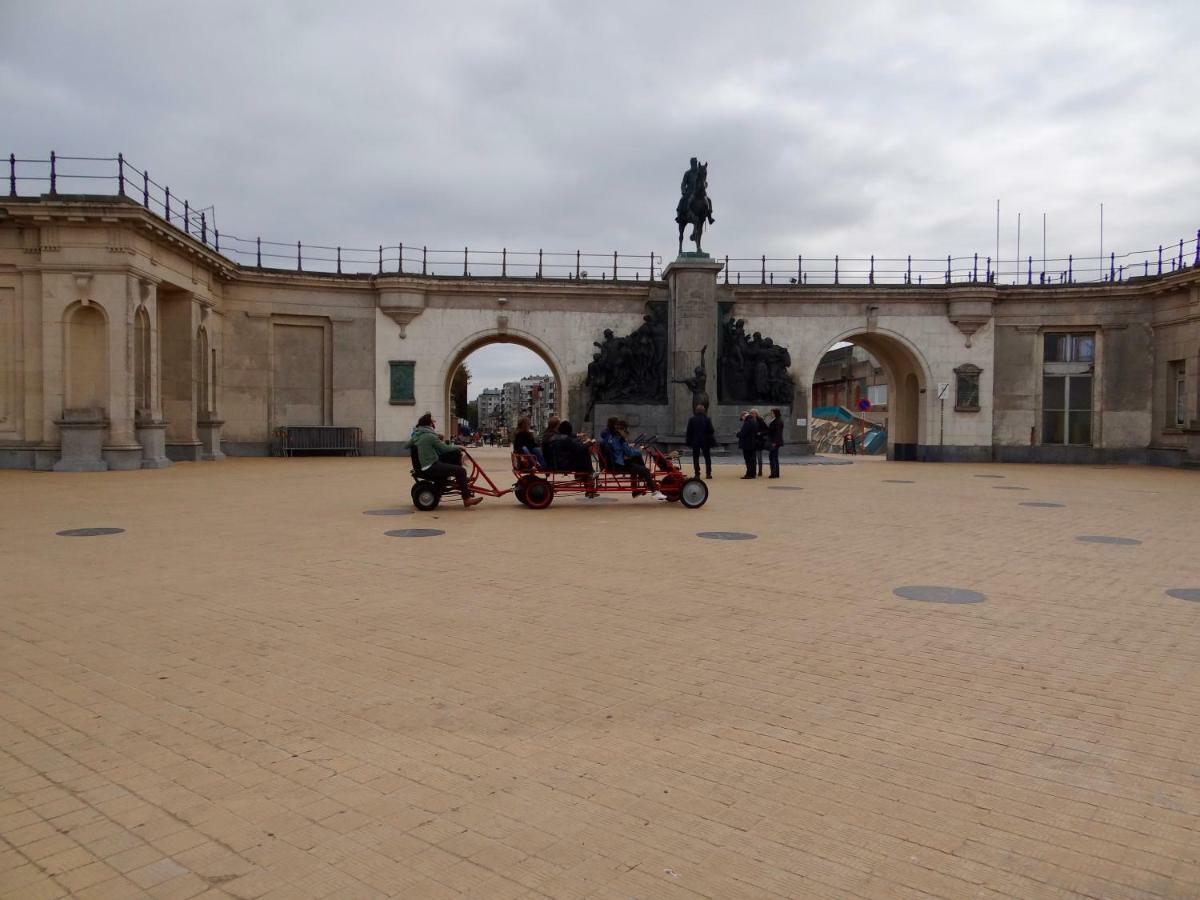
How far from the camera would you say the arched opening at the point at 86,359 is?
72.2ft

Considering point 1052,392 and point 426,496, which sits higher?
point 1052,392

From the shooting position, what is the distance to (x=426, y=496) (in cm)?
1295

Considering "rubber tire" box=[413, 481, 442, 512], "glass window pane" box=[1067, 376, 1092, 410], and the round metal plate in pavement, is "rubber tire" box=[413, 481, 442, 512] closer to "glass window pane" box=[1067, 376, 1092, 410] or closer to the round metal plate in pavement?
the round metal plate in pavement

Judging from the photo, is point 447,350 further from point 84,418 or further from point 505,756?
point 505,756

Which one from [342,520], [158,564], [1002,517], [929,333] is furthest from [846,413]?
[158,564]

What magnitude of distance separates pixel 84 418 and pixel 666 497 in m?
16.4

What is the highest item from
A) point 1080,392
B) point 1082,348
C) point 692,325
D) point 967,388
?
point 692,325

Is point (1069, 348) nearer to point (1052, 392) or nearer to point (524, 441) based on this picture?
point (1052, 392)

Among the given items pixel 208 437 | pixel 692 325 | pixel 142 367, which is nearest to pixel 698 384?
pixel 692 325

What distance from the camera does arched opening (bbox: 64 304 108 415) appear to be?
22016 mm

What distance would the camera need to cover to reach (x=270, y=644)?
5441 mm

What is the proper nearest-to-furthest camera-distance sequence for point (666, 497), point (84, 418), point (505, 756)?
point (505, 756) → point (666, 497) → point (84, 418)

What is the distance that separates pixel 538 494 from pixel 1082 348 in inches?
1064

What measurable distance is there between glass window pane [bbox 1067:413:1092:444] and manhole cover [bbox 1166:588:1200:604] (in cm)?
2763
